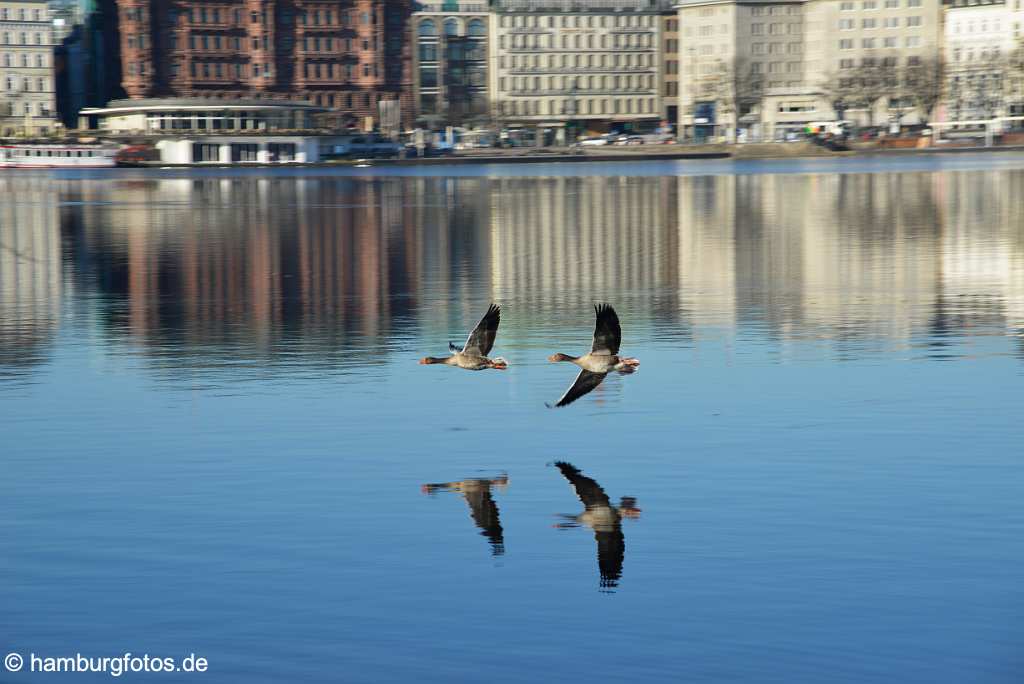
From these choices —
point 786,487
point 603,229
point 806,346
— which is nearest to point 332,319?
point 806,346

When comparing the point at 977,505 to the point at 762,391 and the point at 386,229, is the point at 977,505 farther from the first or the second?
the point at 386,229

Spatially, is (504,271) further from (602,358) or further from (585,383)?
(602,358)

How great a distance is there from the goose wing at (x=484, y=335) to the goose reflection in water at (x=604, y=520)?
2.55 metres

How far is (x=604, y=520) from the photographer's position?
23.0m

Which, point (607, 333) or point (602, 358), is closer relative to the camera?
point (607, 333)

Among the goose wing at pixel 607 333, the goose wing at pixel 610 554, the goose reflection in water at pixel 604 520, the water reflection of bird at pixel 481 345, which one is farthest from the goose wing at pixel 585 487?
the water reflection of bird at pixel 481 345

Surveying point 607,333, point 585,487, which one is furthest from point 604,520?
point 607,333

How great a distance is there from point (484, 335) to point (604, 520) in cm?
298

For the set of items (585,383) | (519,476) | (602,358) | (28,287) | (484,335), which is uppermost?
(484,335)

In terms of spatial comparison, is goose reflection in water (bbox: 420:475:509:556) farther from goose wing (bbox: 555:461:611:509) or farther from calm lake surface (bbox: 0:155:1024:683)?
goose wing (bbox: 555:461:611:509)

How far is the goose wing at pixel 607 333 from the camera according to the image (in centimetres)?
2297

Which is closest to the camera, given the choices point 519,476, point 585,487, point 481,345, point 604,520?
point 604,520

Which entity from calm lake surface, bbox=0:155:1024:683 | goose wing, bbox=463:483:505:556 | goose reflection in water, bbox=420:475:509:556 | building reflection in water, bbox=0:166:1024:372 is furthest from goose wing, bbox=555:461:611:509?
building reflection in water, bbox=0:166:1024:372

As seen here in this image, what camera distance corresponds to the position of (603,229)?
8694 centimetres
